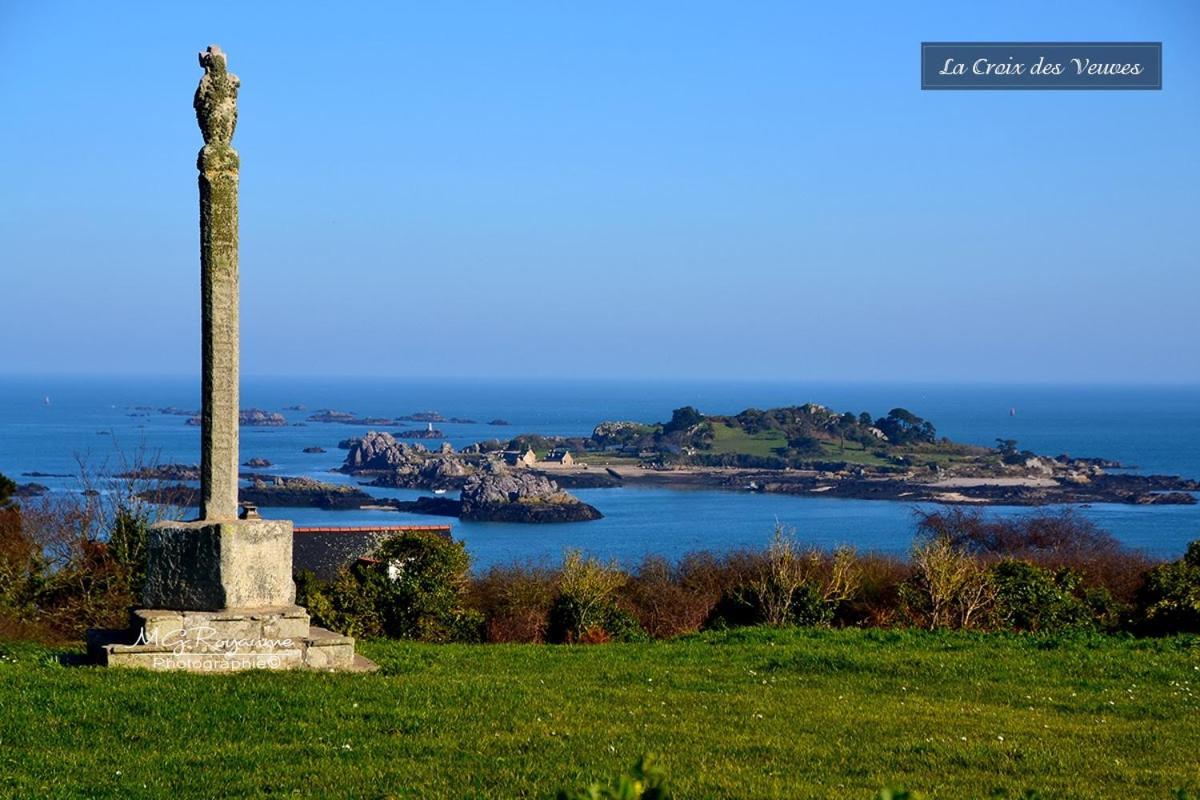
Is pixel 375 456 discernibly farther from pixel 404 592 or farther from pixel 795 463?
pixel 404 592

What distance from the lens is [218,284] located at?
1190 cm

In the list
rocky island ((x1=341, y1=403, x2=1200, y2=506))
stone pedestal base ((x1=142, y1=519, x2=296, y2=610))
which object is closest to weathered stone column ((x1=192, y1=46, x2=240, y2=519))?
stone pedestal base ((x1=142, y1=519, x2=296, y2=610))

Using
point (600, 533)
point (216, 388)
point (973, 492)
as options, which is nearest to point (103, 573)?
point (216, 388)

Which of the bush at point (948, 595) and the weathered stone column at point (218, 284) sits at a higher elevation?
the weathered stone column at point (218, 284)

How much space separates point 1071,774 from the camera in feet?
27.0

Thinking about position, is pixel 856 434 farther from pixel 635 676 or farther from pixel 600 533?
pixel 635 676

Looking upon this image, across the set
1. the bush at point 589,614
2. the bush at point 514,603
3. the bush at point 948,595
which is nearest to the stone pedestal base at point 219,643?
the bush at point 589,614

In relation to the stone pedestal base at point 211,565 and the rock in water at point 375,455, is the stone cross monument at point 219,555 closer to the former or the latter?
the stone pedestal base at point 211,565

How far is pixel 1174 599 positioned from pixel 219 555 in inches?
530

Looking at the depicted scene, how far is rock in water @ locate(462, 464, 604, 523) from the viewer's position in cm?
9150

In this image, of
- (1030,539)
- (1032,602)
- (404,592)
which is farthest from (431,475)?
(1032,602)

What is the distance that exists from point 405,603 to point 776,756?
1309cm

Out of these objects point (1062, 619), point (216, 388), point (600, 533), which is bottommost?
point (600, 533)

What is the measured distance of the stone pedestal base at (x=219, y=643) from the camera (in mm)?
11133
